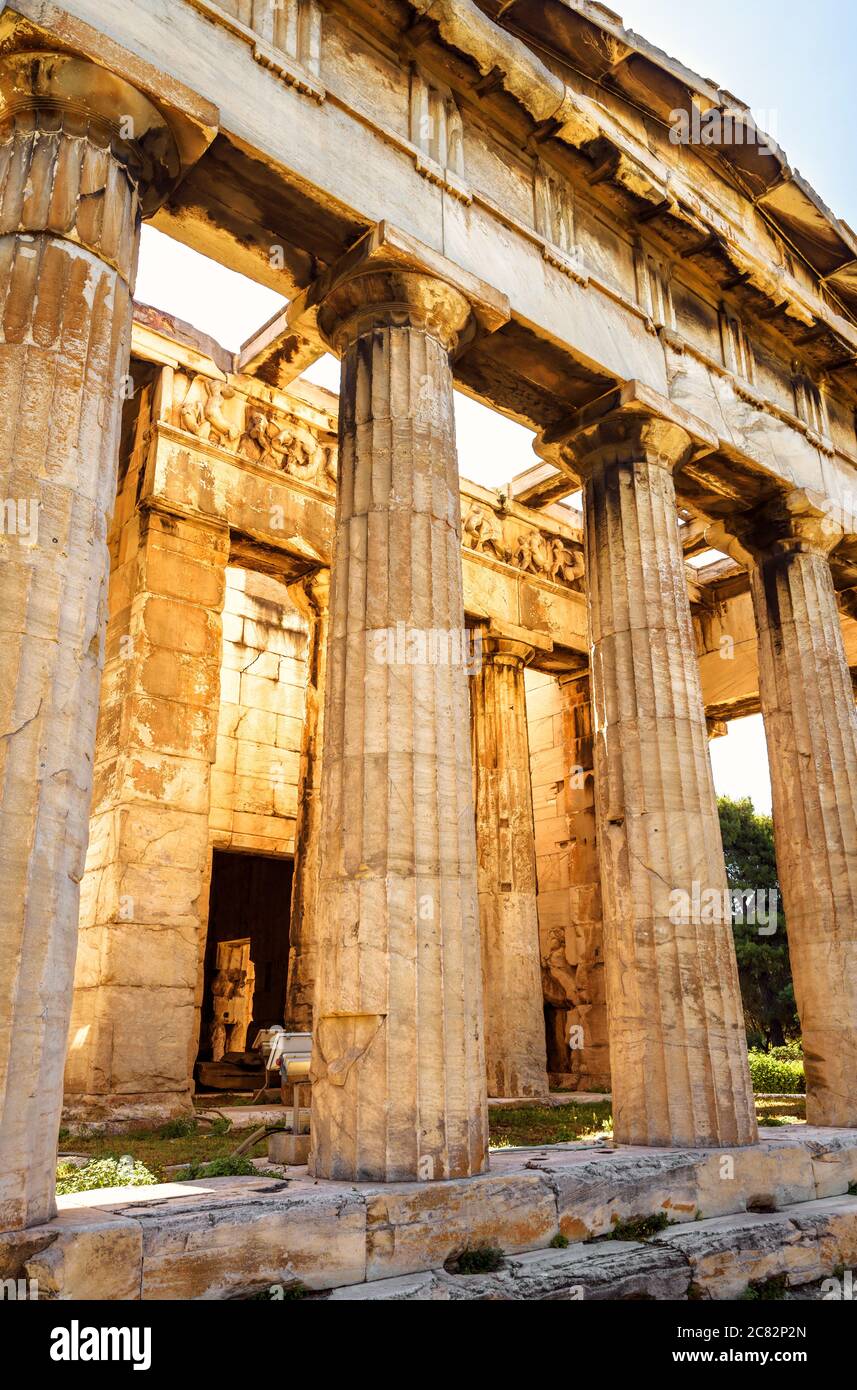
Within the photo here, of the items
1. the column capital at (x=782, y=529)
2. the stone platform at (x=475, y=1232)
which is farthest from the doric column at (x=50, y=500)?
the column capital at (x=782, y=529)

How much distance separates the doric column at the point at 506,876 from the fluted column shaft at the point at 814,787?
441 cm

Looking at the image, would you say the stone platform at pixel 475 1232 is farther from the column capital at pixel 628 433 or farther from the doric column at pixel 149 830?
the column capital at pixel 628 433

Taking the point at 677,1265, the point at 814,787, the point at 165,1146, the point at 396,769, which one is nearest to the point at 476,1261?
the point at 677,1265

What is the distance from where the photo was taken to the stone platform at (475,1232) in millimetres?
5031

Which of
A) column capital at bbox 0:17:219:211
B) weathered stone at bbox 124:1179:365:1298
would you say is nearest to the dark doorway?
weathered stone at bbox 124:1179:365:1298

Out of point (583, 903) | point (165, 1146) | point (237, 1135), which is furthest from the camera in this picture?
point (583, 903)

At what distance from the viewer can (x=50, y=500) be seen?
19.9 ft

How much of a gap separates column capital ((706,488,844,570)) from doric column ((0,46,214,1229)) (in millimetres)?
8779

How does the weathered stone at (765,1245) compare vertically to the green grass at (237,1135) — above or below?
A: below

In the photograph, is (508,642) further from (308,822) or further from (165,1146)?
(165,1146)

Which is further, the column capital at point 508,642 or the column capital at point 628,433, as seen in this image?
the column capital at point 508,642

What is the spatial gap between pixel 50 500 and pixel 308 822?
27.9 ft

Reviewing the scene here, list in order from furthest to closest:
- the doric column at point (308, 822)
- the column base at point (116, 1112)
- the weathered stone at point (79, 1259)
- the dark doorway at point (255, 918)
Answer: the dark doorway at point (255, 918)
the doric column at point (308, 822)
the column base at point (116, 1112)
the weathered stone at point (79, 1259)

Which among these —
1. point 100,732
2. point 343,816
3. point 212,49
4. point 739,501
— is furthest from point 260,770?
point 212,49
